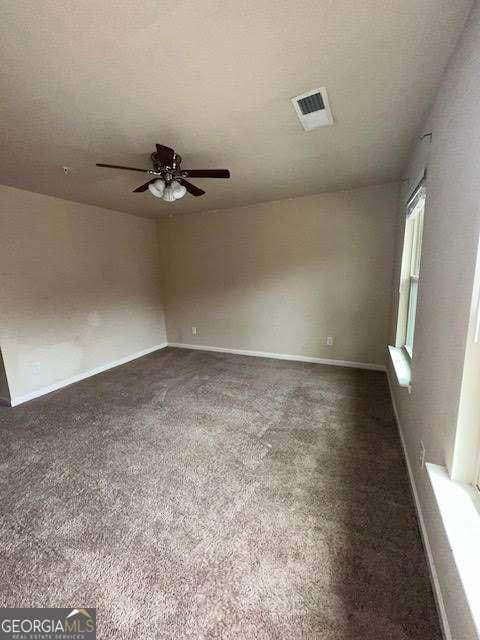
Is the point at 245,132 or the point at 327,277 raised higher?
the point at 245,132

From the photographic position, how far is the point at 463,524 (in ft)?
3.20

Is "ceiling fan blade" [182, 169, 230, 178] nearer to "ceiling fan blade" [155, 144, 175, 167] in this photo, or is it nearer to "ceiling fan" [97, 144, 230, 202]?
"ceiling fan" [97, 144, 230, 202]

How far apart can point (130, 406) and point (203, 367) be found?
1.33 metres

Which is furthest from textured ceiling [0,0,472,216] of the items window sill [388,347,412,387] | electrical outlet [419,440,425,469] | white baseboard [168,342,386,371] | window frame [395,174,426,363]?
white baseboard [168,342,386,371]

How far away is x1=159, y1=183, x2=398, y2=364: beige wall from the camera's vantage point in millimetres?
3637

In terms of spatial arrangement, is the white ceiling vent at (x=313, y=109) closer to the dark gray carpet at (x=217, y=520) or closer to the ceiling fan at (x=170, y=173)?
the ceiling fan at (x=170, y=173)

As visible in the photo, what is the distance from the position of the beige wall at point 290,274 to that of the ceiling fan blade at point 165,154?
2.30 meters

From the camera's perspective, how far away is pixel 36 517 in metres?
1.64

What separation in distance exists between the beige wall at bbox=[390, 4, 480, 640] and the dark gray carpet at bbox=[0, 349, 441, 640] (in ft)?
0.97

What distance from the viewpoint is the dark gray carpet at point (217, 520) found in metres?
1.16

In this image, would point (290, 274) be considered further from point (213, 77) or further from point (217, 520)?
point (217, 520)

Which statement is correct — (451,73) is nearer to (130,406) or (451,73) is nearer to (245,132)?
(245,132)

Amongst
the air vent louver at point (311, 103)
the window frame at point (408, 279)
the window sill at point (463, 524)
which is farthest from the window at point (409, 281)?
the window sill at point (463, 524)

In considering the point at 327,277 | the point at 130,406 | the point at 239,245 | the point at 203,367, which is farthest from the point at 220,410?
the point at 239,245
